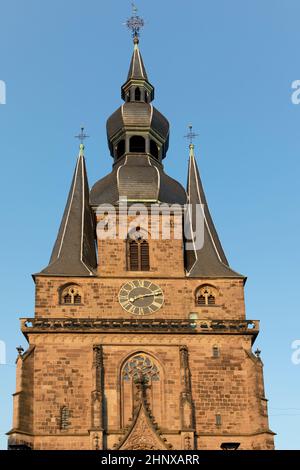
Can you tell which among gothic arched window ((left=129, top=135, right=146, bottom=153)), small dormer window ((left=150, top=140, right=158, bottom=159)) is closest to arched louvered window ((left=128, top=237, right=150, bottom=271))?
gothic arched window ((left=129, top=135, right=146, bottom=153))

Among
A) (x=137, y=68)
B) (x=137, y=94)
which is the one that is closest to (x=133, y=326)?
(x=137, y=94)

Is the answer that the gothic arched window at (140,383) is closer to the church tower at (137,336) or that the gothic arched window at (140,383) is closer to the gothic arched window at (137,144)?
the church tower at (137,336)

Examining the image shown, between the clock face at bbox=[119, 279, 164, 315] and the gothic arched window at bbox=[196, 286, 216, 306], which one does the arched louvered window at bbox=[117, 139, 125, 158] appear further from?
the gothic arched window at bbox=[196, 286, 216, 306]

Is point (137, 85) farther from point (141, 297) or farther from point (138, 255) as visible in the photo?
point (141, 297)

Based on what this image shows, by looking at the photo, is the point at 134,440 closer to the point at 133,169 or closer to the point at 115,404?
the point at 115,404

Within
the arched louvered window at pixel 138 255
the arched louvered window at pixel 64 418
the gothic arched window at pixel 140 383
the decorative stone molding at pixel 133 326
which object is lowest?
the arched louvered window at pixel 64 418

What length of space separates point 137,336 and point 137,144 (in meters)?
10.9

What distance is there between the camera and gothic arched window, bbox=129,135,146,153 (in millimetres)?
44500

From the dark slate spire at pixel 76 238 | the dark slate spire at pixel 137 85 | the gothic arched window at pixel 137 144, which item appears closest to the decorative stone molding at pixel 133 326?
the dark slate spire at pixel 76 238

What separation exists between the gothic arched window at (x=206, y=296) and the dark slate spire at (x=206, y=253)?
579 millimetres

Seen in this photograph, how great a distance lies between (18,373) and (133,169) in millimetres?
11222

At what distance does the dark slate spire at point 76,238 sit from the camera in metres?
39.5

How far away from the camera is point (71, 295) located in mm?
38844

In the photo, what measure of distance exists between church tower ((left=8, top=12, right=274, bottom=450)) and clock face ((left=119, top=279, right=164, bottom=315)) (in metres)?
0.05
